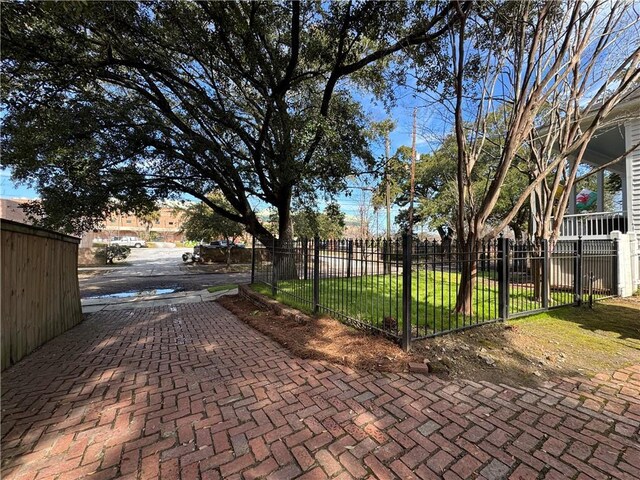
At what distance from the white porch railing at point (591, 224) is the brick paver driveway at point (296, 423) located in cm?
779

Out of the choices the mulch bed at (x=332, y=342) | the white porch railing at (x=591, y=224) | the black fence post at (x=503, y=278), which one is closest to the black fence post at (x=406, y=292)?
the mulch bed at (x=332, y=342)

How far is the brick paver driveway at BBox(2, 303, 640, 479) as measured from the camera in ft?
6.68

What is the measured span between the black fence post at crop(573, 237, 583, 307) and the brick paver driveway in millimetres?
3351

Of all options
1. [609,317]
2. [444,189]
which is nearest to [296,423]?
[609,317]

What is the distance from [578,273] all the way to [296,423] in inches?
272

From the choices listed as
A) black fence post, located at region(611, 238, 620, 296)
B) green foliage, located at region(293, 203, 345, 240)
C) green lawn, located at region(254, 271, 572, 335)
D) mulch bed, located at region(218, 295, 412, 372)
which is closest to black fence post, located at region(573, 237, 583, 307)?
green lawn, located at region(254, 271, 572, 335)

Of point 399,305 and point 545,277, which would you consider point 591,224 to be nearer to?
point 545,277

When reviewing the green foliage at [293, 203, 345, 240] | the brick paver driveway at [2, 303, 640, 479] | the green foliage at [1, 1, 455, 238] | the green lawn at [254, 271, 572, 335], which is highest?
the green foliage at [1, 1, 455, 238]

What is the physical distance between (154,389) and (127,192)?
704cm

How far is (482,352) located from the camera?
385cm

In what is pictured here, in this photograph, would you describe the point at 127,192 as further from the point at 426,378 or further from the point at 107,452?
the point at 426,378

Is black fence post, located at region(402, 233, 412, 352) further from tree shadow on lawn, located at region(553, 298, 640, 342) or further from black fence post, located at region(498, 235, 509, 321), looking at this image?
tree shadow on lawn, located at region(553, 298, 640, 342)

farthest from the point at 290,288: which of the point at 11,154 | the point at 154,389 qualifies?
the point at 11,154

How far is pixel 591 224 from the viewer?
9.31 m
